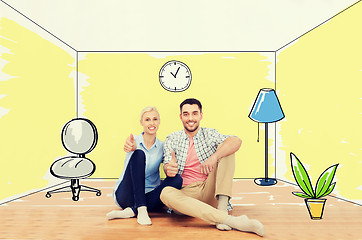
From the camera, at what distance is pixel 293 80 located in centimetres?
354

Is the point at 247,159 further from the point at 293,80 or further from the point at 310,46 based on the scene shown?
the point at 310,46

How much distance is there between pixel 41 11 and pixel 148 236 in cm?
277

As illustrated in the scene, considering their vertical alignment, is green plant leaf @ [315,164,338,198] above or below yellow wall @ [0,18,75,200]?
below

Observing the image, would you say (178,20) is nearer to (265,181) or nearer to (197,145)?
(197,145)

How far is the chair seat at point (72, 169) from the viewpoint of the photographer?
2703 millimetres

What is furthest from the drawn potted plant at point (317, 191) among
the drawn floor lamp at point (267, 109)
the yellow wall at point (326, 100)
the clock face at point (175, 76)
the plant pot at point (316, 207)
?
the clock face at point (175, 76)

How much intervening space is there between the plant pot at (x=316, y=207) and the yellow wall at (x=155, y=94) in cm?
167

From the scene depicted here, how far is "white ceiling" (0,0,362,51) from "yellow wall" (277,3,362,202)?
232 mm

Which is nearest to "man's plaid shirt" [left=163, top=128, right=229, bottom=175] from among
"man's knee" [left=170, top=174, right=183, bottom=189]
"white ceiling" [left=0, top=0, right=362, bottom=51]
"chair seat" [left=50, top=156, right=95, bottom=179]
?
"man's knee" [left=170, top=174, right=183, bottom=189]

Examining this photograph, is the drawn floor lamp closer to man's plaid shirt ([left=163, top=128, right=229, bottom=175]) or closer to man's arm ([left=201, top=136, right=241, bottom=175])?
man's plaid shirt ([left=163, top=128, right=229, bottom=175])

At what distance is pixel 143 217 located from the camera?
80.1 inches

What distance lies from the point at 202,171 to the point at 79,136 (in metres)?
1.74

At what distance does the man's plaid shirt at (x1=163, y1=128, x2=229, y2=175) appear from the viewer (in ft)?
7.43

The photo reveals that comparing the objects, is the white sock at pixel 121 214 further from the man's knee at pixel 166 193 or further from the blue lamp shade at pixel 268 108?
the blue lamp shade at pixel 268 108
